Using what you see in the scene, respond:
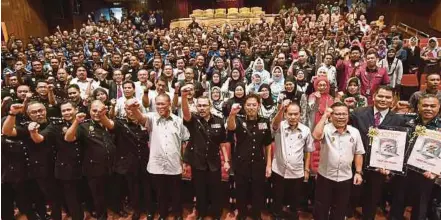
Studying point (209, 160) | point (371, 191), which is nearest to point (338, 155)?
point (371, 191)

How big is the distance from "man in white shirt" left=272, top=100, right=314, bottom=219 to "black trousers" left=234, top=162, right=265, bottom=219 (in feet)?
0.62

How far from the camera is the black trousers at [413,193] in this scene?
333cm

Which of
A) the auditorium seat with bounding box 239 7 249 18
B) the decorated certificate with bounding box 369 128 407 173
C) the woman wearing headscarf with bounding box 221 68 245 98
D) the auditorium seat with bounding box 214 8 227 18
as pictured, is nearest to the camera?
the decorated certificate with bounding box 369 128 407 173

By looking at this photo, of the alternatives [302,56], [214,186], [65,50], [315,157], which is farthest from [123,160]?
[65,50]

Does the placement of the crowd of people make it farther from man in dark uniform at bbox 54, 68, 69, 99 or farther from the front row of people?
man in dark uniform at bbox 54, 68, 69, 99

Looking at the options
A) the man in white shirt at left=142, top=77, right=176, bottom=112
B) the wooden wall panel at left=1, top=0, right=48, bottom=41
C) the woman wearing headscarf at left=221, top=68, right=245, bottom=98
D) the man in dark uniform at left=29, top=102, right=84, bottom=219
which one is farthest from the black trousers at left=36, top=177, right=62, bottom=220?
the wooden wall panel at left=1, top=0, right=48, bottom=41

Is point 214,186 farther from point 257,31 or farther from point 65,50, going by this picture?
point 257,31

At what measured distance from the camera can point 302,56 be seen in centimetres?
688

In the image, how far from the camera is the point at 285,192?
3.73 metres

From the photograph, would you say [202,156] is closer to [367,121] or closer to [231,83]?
[367,121]

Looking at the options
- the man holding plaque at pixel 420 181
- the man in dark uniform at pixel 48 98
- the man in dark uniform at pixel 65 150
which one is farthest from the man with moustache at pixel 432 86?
the man in dark uniform at pixel 48 98

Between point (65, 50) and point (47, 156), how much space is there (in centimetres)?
689

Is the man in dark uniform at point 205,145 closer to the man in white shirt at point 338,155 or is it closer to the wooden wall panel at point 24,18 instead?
the man in white shirt at point 338,155

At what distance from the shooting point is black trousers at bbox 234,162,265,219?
3.58 meters
